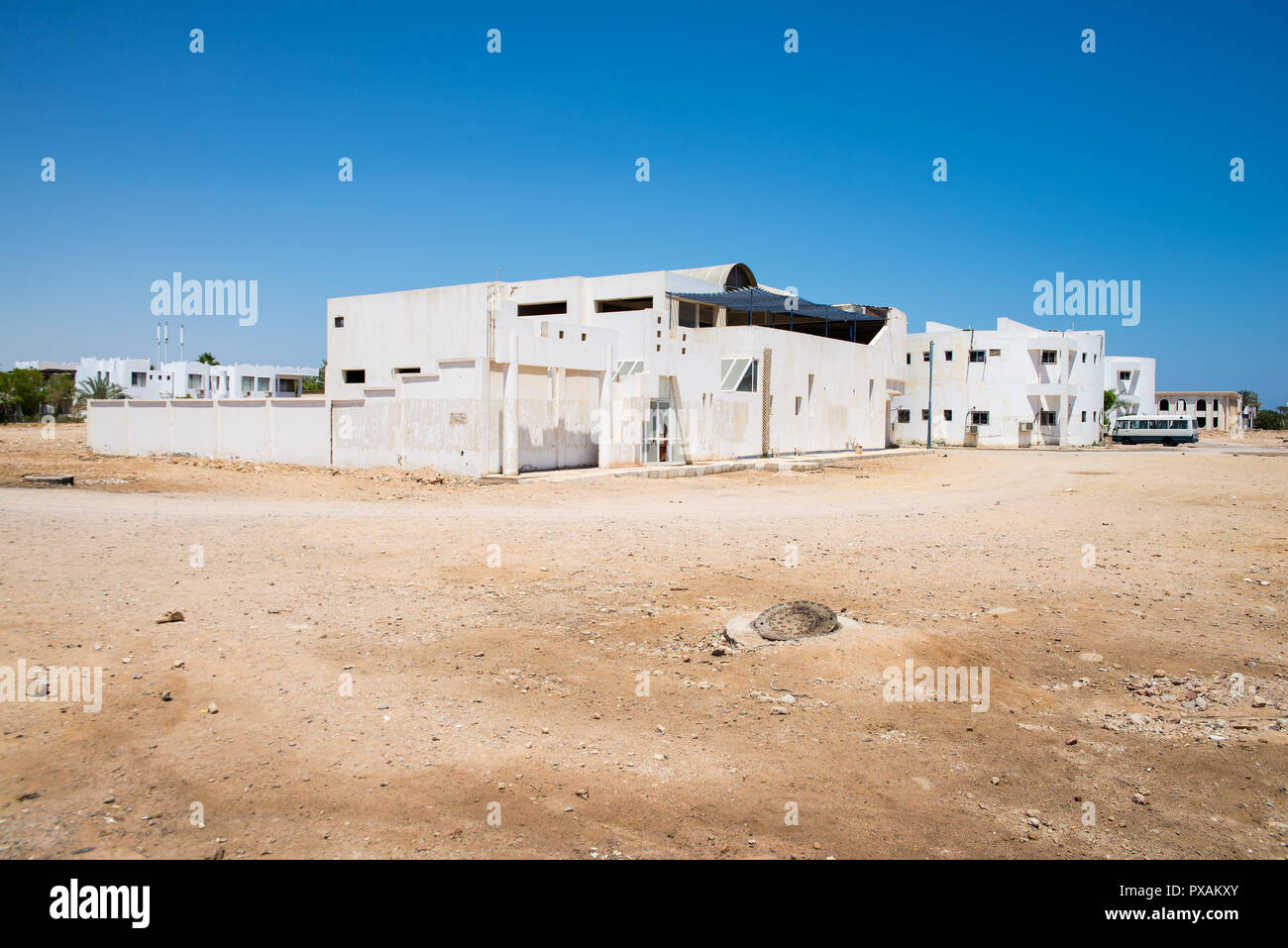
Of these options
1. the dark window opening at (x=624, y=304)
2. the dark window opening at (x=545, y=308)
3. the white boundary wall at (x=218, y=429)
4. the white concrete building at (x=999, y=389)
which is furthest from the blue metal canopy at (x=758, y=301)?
the white concrete building at (x=999, y=389)

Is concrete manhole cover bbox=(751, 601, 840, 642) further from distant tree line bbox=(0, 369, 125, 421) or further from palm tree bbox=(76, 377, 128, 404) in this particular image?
palm tree bbox=(76, 377, 128, 404)

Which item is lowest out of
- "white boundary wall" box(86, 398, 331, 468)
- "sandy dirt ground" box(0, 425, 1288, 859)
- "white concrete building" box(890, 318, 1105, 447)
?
"sandy dirt ground" box(0, 425, 1288, 859)

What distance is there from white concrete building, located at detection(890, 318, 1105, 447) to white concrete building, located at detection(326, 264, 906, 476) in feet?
38.0

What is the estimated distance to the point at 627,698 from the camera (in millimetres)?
5773

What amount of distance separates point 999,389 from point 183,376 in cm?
7641

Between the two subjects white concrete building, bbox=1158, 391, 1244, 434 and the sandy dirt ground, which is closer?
the sandy dirt ground

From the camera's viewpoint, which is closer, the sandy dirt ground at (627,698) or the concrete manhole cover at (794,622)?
the sandy dirt ground at (627,698)

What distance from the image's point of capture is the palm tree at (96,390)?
64000mm

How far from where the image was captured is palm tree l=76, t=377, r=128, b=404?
64000 mm

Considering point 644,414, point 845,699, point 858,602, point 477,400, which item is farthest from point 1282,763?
point 644,414

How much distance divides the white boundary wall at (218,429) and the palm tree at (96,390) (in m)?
38.3

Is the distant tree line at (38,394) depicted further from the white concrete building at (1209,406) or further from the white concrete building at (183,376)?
the white concrete building at (1209,406)

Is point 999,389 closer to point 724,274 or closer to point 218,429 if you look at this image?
point 724,274

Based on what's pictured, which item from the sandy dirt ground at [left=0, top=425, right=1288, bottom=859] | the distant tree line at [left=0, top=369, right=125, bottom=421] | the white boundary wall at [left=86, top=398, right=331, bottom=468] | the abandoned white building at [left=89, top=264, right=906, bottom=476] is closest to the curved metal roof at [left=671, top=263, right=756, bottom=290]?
the abandoned white building at [left=89, top=264, right=906, bottom=476]
